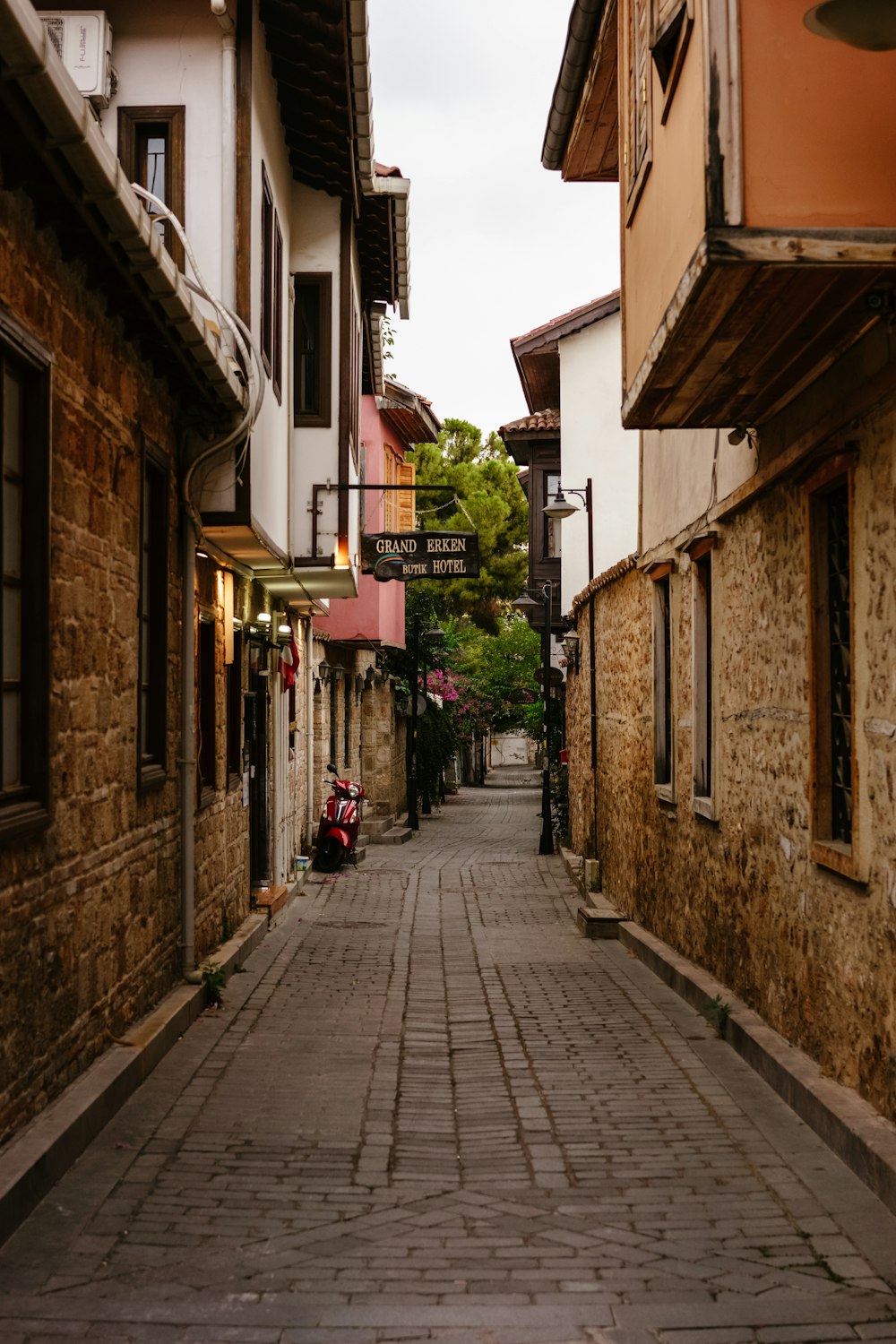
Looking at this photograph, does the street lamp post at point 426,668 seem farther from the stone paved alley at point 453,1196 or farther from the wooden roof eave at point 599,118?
the stone paved alley at point 453,1196

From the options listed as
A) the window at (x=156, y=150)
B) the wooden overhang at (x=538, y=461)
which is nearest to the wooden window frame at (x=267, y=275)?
the window at (x=156, y=150)

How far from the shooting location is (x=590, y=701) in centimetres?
1734

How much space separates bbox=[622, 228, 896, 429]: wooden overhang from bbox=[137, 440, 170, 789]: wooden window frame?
10.2 feet

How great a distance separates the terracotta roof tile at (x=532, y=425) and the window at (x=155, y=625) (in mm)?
20082

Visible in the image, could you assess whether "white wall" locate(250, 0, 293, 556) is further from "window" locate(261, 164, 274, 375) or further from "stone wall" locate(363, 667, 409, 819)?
"stone wall" locate(363, 667, 409, 819)

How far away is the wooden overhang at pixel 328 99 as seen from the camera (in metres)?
10.5

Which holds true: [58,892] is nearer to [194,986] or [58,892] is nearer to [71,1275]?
[71,1275]

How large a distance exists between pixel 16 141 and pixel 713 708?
6078 mm

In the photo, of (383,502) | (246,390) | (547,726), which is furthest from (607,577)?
(383,502)

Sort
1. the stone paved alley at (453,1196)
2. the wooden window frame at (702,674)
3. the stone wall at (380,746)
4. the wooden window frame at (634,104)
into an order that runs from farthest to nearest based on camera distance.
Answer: the stone wall at (380,746) < the wooden window frame at (702,674) < the wooden window frame at (634,104) < the stone paved alley at (453,1196)

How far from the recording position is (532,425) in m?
28.5

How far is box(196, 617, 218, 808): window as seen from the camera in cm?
1081

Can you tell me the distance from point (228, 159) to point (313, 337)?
3897 mm

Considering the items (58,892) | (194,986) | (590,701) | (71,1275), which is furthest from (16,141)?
(590,701)
